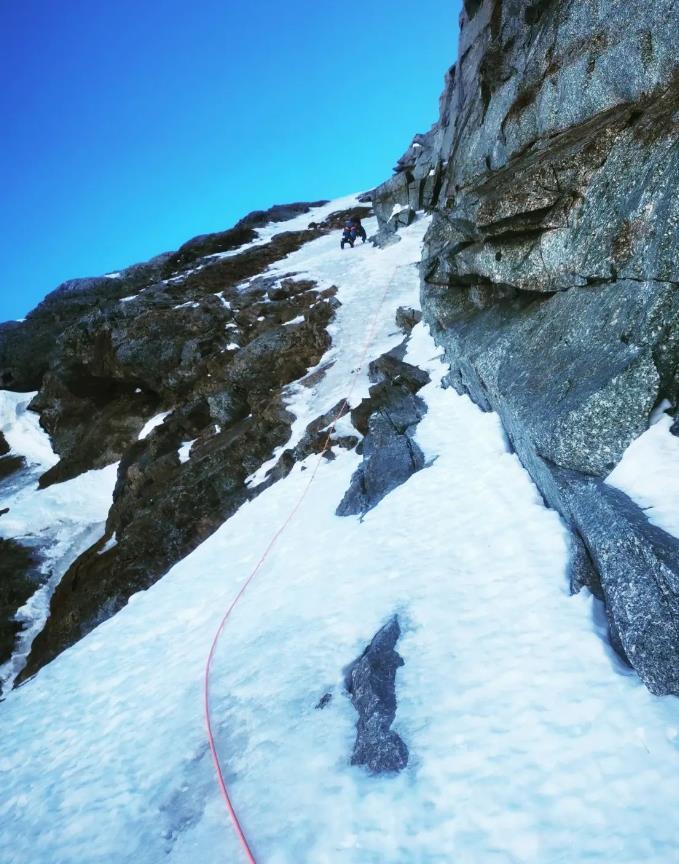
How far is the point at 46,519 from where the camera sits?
2747cm

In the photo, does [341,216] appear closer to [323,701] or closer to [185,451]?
[185,451]

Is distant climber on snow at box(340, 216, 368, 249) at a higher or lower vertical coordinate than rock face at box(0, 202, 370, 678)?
higher

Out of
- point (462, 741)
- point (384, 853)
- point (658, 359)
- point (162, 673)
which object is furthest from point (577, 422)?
point (162, 673)

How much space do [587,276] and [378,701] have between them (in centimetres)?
849

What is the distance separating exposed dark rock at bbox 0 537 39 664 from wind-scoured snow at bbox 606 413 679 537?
78.8 feet

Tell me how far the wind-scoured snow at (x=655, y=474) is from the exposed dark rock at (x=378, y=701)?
13.3ft

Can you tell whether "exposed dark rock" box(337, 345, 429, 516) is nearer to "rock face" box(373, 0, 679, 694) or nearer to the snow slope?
"rock face" box(373, 0, 679, 694)

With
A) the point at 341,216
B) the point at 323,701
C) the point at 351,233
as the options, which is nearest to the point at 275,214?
the point at 341,216

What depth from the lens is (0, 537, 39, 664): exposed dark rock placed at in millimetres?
19391

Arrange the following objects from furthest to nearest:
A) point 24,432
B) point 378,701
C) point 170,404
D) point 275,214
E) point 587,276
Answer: point 275,214, point 24,432, point 170,404, point 587,276, point 378,701

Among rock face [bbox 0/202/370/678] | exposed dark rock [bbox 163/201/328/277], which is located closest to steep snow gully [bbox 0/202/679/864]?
rock face [bbox 0/202/370/678]

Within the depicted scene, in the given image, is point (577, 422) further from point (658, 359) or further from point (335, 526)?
point (335, 526)

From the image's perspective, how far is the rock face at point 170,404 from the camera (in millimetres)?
18328

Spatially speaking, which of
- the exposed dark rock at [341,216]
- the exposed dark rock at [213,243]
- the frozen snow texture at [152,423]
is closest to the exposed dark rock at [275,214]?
the exposed dark rock at [213,243]
